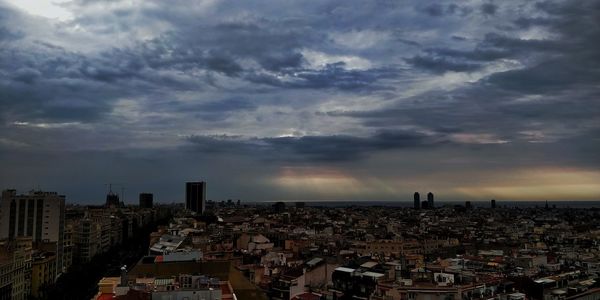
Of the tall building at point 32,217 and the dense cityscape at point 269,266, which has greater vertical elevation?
the tall building at point 32,217

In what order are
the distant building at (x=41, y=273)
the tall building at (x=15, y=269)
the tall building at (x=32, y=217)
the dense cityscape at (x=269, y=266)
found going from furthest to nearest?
1. the tall building at (x=32, y=217)
2. the distant building at (x=41, y=273)
3. the tall building at (x=15, y=269)
4. the dense cityscape at (x=269, y=266)

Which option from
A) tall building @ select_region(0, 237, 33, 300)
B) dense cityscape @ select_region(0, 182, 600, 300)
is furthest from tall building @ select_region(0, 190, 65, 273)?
tall building @ select_region(0, 237, 33, 300)

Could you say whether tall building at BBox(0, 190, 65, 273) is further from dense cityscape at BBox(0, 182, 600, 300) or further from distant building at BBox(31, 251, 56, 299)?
distant building at BBox(31, 251, 56, 299)

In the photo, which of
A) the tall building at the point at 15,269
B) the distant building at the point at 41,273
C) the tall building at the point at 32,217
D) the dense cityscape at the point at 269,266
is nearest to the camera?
the dense cityscape at the point at 269,266

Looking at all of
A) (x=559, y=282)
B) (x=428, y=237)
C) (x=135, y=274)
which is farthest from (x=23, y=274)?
(x=428, y=237)

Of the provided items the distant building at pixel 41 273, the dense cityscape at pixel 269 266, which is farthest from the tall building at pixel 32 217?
the distant building at pixel 41 273

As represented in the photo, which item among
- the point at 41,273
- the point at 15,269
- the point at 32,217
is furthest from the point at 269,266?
the point at 32,217

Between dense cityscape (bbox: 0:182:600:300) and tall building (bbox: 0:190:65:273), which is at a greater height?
tall building (bbox: 0:190:65:273)

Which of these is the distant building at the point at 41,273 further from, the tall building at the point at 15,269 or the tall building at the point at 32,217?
the tall building at the point at 32,217
